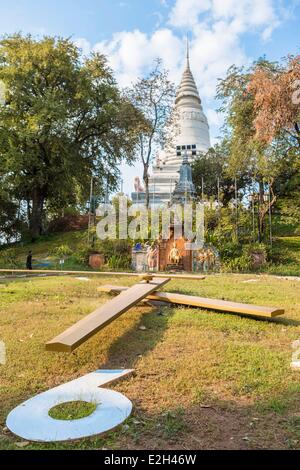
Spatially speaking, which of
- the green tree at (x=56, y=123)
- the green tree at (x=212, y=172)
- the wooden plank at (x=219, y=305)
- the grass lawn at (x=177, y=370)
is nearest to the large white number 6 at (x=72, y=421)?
the grass lawn at (x=177, y=370)

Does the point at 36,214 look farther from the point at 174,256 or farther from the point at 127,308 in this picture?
the point at 127,308

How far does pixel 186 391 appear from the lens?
349cm

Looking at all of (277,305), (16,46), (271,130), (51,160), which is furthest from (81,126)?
(277,305)

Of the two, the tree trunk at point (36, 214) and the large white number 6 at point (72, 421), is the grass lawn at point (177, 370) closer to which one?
the large white number 6 at point (72, 421)

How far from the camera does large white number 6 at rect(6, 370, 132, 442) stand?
279 cm

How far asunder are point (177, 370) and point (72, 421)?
1.29 m

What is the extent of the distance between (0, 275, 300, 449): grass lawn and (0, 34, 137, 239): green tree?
15.1 meters

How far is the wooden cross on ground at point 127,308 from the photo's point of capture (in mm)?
3951

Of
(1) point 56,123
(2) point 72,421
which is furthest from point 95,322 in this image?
(1) point 56,123

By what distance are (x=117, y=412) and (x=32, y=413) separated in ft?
2.04

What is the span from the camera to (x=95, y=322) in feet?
14.8

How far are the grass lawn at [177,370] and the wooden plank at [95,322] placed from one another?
1.00 ft

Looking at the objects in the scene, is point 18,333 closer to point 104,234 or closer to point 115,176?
point 104,234

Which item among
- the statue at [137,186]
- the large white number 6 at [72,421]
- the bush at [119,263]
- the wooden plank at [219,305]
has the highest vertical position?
the statue at [137,186]
